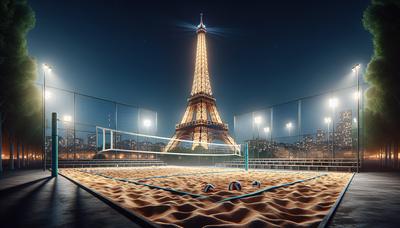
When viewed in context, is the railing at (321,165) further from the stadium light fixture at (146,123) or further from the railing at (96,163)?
the stadium light fixture at (146,123)

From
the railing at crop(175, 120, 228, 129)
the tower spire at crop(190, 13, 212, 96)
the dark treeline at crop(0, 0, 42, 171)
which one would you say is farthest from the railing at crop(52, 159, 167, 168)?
the tower spire at crop(190, 13, 212, 96)

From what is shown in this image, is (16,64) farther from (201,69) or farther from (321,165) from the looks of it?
(201,69)

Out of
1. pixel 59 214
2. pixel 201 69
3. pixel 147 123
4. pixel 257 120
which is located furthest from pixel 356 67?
pixel 201 69

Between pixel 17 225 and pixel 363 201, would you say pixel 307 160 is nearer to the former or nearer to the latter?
pixel 363 201

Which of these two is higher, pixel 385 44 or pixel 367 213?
pixel 385 44

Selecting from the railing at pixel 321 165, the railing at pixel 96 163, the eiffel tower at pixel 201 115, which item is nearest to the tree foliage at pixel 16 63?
the railing at pixel 96 163

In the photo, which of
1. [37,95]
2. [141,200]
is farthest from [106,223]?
[37,95]
